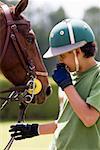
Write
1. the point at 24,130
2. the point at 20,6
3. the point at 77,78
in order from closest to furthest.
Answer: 1. the point at 77,78
2. the point at 24,130
3. the point at 20,6

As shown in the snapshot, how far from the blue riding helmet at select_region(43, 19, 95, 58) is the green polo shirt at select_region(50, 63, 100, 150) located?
0.18 metres

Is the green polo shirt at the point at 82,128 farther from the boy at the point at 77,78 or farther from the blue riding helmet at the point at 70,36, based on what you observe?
the blue riding helmet at the point at 70,36

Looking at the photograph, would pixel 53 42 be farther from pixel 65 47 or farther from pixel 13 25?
pixel 13 25

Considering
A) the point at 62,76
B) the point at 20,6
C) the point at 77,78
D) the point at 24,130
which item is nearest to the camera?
the point at 62,76

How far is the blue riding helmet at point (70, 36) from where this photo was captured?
3.28 metres

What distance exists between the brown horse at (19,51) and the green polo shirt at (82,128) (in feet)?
4.27

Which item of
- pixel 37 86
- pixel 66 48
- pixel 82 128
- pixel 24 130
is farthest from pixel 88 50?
pixel 37 86

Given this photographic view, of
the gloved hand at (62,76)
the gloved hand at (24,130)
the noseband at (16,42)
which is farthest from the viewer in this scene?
the noseband at (16,42)

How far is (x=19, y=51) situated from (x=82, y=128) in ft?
4.82

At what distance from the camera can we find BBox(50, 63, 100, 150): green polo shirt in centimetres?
326

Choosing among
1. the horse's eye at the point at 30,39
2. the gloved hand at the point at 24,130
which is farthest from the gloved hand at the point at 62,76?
the horse's eye at the point at 30,39

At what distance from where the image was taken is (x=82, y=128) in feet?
10.7

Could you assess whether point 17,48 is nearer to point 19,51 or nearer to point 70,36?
point 19,51

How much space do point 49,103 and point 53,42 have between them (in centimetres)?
1804
